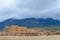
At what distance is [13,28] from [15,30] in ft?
7.56

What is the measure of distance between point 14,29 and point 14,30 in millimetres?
1713

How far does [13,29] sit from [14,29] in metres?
1.52

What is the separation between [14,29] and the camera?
76.1 m

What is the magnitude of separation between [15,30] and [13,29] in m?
1.34

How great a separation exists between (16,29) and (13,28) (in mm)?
1161

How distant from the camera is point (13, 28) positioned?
7556 cm

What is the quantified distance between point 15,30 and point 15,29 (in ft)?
5.01

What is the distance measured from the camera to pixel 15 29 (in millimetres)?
75000

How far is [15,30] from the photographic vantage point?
73.5 meters

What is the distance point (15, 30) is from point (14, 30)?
3.16 feet

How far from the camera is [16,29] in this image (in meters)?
75.2

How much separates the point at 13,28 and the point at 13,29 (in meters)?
1.05

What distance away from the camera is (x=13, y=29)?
74562 millimetres
